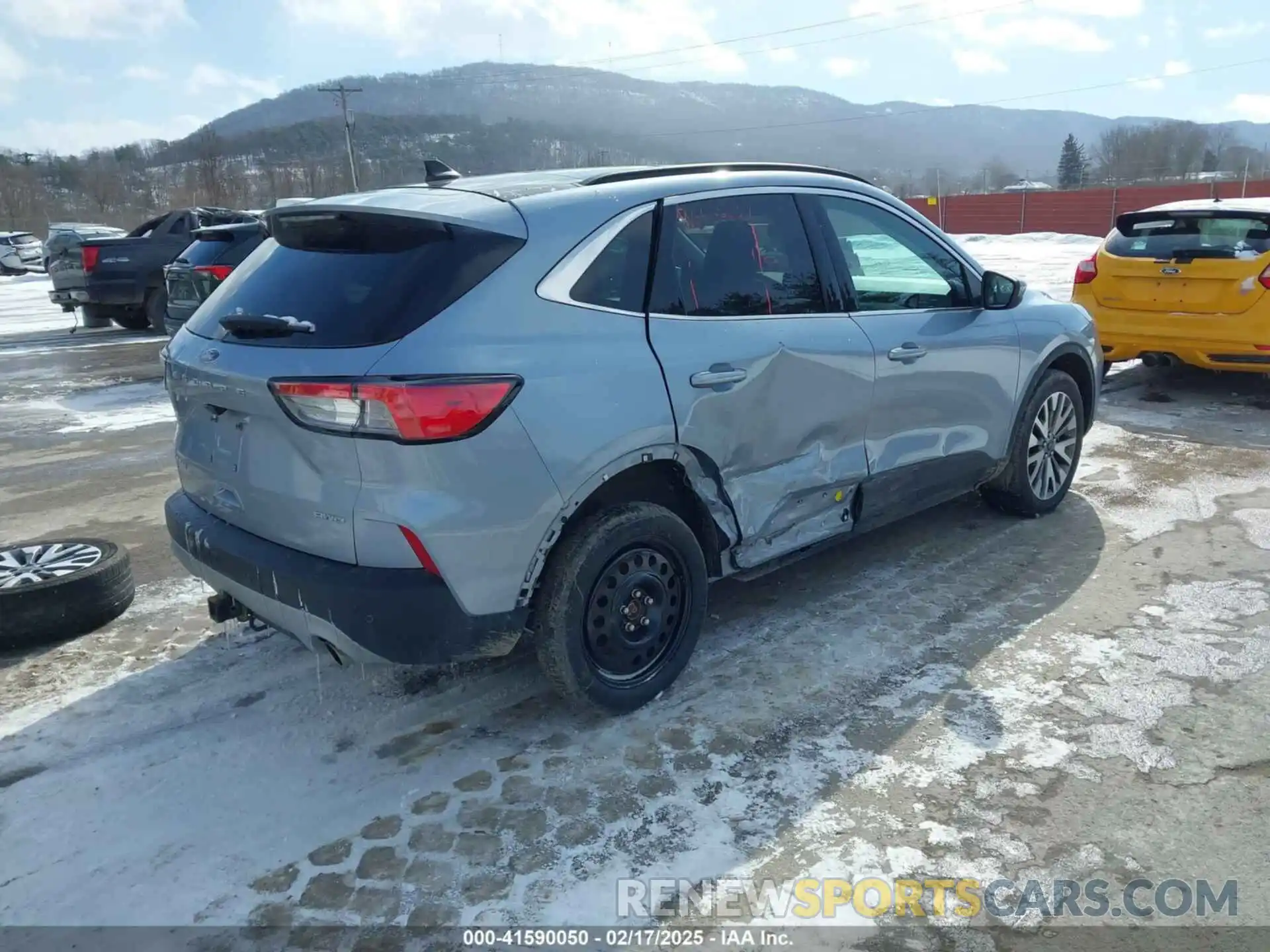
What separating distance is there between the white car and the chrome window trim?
1337 inches

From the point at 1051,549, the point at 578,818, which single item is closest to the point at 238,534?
the point at 578,818

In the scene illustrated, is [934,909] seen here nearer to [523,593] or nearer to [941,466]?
[523,593]

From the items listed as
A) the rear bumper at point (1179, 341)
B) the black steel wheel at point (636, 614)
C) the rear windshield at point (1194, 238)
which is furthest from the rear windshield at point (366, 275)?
the rear windshield at point (1194, 238)

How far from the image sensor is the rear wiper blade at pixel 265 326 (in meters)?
2.97

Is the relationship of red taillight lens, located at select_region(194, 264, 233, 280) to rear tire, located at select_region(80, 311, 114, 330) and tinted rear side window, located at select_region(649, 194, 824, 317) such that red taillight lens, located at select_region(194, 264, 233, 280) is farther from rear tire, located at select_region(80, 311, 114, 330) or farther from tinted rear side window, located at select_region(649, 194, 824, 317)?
tinted rear side window, located at select_region(649, 194, 824, 317)

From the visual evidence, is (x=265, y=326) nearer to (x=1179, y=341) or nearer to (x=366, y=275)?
(x=366, y=275)

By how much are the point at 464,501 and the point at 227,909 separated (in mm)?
1247

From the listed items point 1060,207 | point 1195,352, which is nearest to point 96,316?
point 1195,352

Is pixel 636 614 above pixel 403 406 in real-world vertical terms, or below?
below

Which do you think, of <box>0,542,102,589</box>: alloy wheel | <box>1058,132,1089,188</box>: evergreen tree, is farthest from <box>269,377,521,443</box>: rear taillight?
<box>1058,132,1089,188</box>: evergreen tree

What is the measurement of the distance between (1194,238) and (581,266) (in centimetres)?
657

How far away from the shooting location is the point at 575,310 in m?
3.08

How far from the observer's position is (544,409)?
2.91 meters

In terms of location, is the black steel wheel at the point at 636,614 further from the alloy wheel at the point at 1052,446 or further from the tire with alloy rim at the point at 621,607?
the alloy wheel at the point at 1052,446
